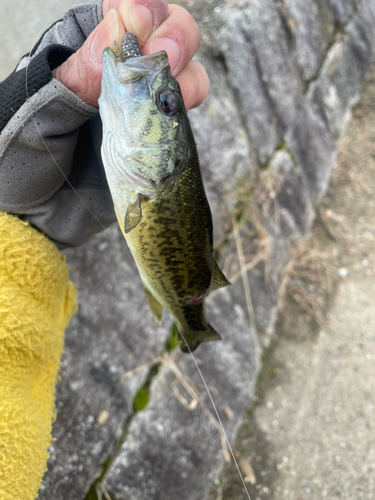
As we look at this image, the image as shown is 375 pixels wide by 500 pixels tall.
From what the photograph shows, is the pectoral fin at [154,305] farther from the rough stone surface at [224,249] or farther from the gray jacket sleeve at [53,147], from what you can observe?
the rough stone surface at [224,249]

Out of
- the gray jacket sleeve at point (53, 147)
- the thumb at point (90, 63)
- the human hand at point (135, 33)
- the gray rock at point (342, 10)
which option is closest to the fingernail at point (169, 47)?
the human hand at point (135, 33)

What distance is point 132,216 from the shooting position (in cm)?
104

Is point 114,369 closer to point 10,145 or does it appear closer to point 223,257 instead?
point 223,257

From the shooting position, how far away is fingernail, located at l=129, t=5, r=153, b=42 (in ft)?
3.10

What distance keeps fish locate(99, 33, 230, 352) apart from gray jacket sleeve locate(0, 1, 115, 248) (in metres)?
0.14

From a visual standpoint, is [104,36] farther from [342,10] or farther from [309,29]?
[342,10]

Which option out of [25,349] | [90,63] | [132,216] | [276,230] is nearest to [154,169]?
[132,216]

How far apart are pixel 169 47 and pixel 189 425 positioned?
1.81 m

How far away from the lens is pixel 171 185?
3.53 ft

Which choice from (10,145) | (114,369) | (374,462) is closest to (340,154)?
(374,462)

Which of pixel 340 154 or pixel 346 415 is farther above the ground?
pixel 340 154

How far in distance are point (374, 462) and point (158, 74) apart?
90.8 inches

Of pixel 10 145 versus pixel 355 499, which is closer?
pixel 10 145

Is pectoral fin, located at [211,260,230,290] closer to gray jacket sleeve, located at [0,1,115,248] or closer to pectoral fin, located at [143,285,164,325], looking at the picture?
pectoral fin, located at [143,285,164,325]
